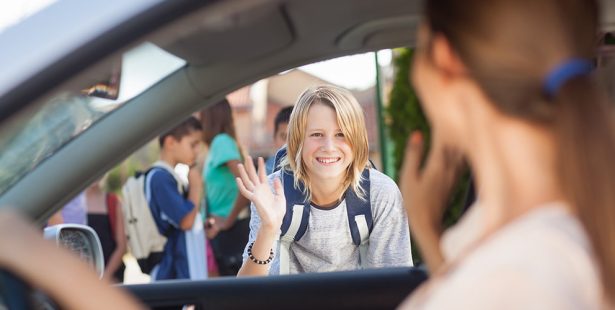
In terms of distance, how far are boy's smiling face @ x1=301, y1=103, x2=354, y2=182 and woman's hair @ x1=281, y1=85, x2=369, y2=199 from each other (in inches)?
0.6

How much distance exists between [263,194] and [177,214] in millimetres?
2591

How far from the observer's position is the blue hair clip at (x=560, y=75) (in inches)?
51.1

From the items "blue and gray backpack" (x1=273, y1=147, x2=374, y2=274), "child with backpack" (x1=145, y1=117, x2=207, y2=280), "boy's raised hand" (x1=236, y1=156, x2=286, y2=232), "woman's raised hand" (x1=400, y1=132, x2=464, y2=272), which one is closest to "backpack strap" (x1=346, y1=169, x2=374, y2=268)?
"blue and gray backpack" (x1=273, y1=147, x2=374, y2=274)

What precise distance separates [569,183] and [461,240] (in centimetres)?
28

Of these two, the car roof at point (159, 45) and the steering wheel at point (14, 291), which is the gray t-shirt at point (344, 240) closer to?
the car roof at point (159, 45)

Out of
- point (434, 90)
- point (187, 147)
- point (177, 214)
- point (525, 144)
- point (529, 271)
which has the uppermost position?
point (187, 147)

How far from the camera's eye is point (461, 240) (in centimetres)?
153

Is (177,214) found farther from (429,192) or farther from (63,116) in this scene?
(429,192)

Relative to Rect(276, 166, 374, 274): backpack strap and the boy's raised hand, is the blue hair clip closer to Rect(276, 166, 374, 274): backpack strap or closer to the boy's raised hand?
the boy's raised hand

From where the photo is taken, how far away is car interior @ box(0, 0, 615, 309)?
153 centimetres

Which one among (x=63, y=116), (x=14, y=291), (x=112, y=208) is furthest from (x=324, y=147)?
(x=112, y=208)

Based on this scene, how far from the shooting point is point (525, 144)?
133cm

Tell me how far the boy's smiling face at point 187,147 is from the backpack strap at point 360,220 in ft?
7.22

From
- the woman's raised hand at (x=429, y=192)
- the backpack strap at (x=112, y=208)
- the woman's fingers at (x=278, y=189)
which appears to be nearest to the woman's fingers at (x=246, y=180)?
the woman's fingers at (x=278, y=189)
